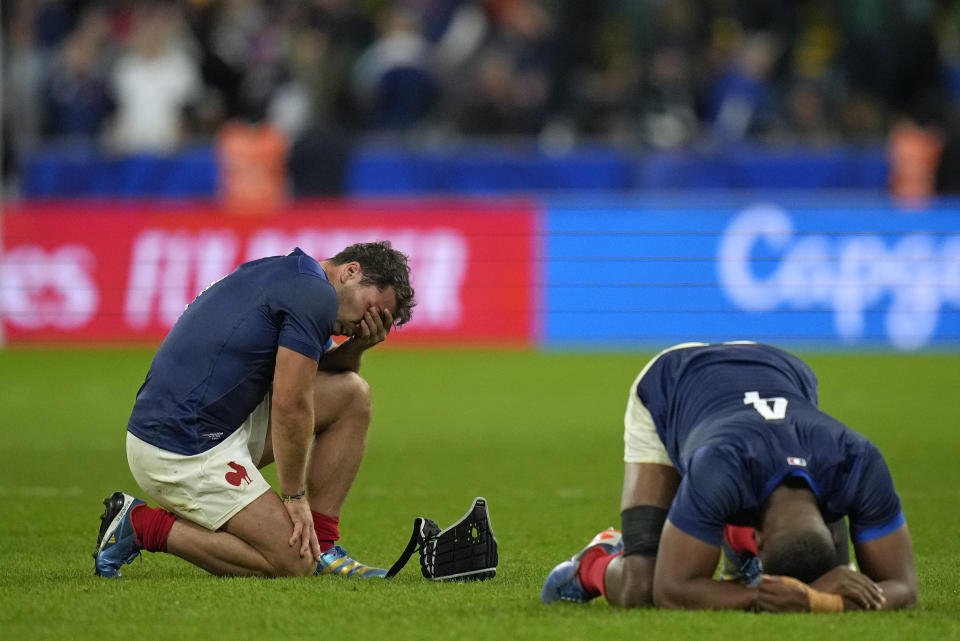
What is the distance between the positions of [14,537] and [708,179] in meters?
12.5

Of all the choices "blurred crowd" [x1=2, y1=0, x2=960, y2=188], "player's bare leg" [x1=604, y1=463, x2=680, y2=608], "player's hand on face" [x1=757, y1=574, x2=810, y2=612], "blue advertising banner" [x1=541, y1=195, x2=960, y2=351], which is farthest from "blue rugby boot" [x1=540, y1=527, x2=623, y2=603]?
"blurred crowd" [x1=2, y1=0, x2=960, y2=188]

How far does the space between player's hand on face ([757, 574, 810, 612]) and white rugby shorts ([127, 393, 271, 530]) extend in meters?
2.13

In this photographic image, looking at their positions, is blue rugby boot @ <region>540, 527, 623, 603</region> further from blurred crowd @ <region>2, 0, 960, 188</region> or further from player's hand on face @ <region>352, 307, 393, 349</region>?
blurred crowd @ <region>2, 0, 960, 188</region>

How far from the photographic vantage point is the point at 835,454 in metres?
5.52

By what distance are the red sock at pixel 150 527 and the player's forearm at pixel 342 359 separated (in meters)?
0.96

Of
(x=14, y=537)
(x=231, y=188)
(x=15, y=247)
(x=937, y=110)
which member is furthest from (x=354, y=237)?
(x=14, y=537)

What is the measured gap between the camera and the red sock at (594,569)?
597cm

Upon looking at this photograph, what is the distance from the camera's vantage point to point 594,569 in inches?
236

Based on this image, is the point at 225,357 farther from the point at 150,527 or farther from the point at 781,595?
the point at 781,595

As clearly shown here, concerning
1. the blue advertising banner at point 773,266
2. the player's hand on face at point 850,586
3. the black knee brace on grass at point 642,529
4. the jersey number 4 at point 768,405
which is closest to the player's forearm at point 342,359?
the black knee brace on grass at point 642,529

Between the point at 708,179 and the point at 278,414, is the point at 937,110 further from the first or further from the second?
the point at 278,414

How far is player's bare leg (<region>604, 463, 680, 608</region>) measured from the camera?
580 cm

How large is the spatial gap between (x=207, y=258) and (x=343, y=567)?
1116 cm

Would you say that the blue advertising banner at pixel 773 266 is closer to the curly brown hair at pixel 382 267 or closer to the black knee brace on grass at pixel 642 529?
the curly brown hair at pixel 382 267
